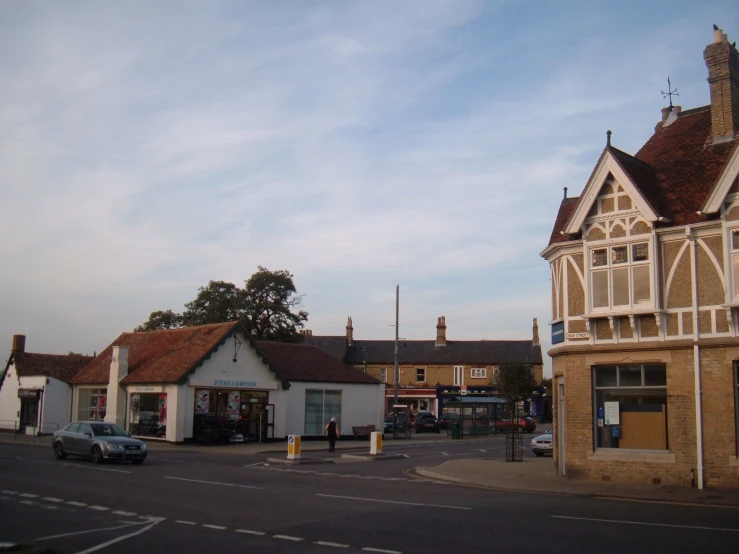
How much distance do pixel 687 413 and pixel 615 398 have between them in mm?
2185

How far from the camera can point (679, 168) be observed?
22859 millimetres

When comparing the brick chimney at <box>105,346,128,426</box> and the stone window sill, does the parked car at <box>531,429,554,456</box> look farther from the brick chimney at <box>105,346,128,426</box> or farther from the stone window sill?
the brick chimney at <box>105,346,128,426</box>

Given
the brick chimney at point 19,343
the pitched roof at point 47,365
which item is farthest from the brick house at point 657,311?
the brick chimney at point 19,343

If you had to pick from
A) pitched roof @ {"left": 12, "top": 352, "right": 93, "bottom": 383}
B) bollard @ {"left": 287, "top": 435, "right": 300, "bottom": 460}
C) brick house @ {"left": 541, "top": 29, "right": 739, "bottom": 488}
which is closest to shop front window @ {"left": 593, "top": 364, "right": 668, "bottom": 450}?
brick house @ {"left": 541, "top": 29, "right": 739, "bottom": 488}

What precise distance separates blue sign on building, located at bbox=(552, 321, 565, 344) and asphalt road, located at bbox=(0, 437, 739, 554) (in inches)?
224

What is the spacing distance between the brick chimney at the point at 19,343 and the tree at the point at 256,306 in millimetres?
21067

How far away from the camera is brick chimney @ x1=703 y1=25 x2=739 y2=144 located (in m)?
22.6

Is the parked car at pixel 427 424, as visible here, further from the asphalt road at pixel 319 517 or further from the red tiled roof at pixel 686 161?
the red tiled roof at pixel 686 161

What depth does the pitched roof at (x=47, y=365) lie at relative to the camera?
4925 centimetres

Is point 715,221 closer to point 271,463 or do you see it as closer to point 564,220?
point 564,220

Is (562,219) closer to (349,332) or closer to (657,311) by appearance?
(657,311)

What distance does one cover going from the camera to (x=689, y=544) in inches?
464

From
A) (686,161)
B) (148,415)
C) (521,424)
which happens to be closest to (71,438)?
(148,415)

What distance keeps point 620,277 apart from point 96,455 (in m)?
18.7
